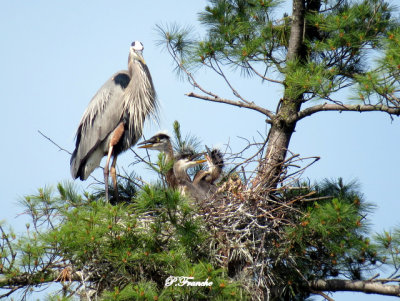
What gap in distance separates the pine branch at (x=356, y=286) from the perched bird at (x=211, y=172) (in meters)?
1.46

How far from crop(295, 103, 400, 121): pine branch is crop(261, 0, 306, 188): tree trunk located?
0.12 meters

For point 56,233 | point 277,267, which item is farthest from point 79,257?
point 277,267

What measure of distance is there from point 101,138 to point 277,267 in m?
2.46

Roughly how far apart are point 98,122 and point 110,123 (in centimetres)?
12

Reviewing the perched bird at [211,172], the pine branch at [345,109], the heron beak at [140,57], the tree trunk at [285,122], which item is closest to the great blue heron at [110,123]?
the heron beak at [140,57]

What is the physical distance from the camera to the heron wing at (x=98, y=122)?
6812mm

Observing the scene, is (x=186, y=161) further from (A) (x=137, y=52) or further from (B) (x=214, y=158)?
(A) (x=137, y=52)

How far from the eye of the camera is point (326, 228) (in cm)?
471

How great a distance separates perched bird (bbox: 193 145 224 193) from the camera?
6160mm

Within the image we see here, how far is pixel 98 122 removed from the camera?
6.88 m

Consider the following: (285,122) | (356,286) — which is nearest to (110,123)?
(285,122)

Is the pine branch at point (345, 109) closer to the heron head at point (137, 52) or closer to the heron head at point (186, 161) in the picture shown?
the heron head at point (186, 161)
